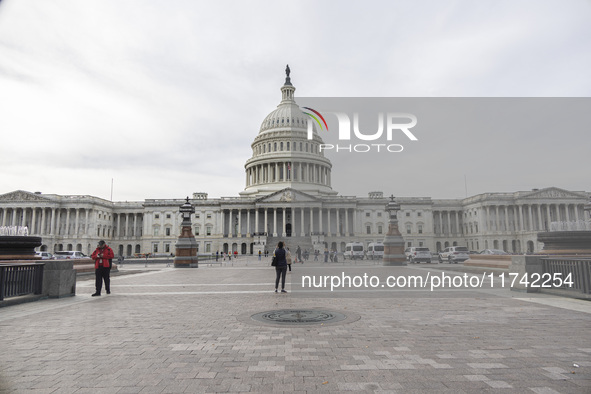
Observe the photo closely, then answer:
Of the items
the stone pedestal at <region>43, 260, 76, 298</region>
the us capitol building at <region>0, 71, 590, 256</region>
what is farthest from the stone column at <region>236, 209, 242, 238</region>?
the stone pedestal at <region>43, 260, 76, 298</region>

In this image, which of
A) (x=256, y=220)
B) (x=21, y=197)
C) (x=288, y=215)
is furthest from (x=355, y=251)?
(x=21, y=197)

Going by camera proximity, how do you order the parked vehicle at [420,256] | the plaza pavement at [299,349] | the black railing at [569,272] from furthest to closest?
the parked vehicle at [420,256], the black railing at [569,272], the plaza pavement at [299,349]

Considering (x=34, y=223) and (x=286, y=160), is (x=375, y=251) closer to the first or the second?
(x=286, y=160)

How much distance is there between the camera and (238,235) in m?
98.9

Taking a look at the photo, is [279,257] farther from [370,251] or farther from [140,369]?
[370,251]

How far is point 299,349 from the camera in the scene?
21.8 feet

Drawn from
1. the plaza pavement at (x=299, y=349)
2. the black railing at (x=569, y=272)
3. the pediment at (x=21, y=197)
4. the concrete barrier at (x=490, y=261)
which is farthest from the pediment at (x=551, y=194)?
the pediment at (x=21, y=197)

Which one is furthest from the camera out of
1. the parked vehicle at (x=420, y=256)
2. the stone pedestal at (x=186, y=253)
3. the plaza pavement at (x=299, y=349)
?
the parked vehicle at (x=420, y=256)

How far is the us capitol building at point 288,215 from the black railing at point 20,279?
237 feet

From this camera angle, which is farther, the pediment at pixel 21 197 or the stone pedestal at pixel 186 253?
the pediment at pixel 21 197

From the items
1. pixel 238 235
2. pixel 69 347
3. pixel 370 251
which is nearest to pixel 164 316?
pixel 69 347

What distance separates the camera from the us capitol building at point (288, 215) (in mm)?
96750

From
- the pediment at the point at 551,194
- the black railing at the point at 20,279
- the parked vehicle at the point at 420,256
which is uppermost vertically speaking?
the pediment at the point at 551,194

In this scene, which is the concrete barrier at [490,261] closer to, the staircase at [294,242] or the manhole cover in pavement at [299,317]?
the manhole cover in pavement at [299,317]
